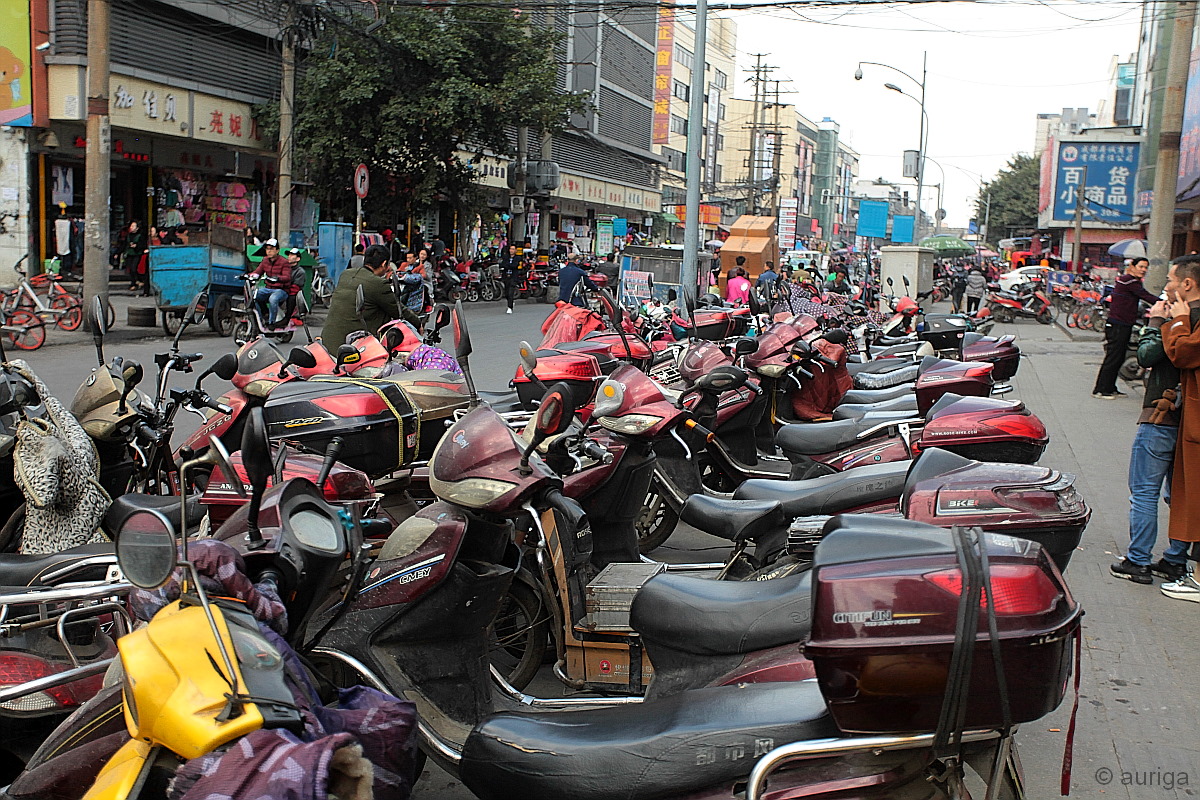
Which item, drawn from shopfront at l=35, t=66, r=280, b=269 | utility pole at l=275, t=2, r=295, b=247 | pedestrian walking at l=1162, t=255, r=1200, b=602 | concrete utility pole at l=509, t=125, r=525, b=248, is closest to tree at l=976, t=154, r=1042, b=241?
concrete utility pole at l=509, t=125, r=525, b=248

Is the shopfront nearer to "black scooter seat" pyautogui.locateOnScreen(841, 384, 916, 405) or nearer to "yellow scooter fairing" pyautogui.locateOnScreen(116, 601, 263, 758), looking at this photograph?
"black scooter seat" pyautogui.locateOnScreen(841, 384, 916, 405)

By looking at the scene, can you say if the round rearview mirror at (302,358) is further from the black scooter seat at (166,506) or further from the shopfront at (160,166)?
the shopfront at (160,166)

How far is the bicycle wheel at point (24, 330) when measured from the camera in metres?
13.9

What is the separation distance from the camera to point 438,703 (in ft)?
11.1

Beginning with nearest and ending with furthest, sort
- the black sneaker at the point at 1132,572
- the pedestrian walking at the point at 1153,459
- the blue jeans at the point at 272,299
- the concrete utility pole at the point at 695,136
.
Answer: the pedestrian walking at the point at 1153,459, the black sneaker at the point at 1132,572, the blue jeans at the point at 272,299, the concrete utility pole at the point at 695,136

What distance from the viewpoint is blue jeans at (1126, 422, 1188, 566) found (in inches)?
231

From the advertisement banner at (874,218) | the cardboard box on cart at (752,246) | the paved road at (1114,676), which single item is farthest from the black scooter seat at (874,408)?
the advertisement banner at (874,218)

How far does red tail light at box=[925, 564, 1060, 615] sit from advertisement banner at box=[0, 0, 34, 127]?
20217 mm

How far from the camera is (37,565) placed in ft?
11.3

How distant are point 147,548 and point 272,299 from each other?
15.2 meters

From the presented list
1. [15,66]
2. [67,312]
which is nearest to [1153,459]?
[67,312]

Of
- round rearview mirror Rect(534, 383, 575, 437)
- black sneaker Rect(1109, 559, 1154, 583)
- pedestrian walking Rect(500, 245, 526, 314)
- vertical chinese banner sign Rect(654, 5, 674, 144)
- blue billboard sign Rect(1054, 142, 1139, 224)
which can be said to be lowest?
black sneaker Rect(1109, 559, 1154, 583)

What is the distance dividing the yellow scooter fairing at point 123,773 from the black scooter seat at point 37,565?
1.48 m

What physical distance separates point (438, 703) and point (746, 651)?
104cm
